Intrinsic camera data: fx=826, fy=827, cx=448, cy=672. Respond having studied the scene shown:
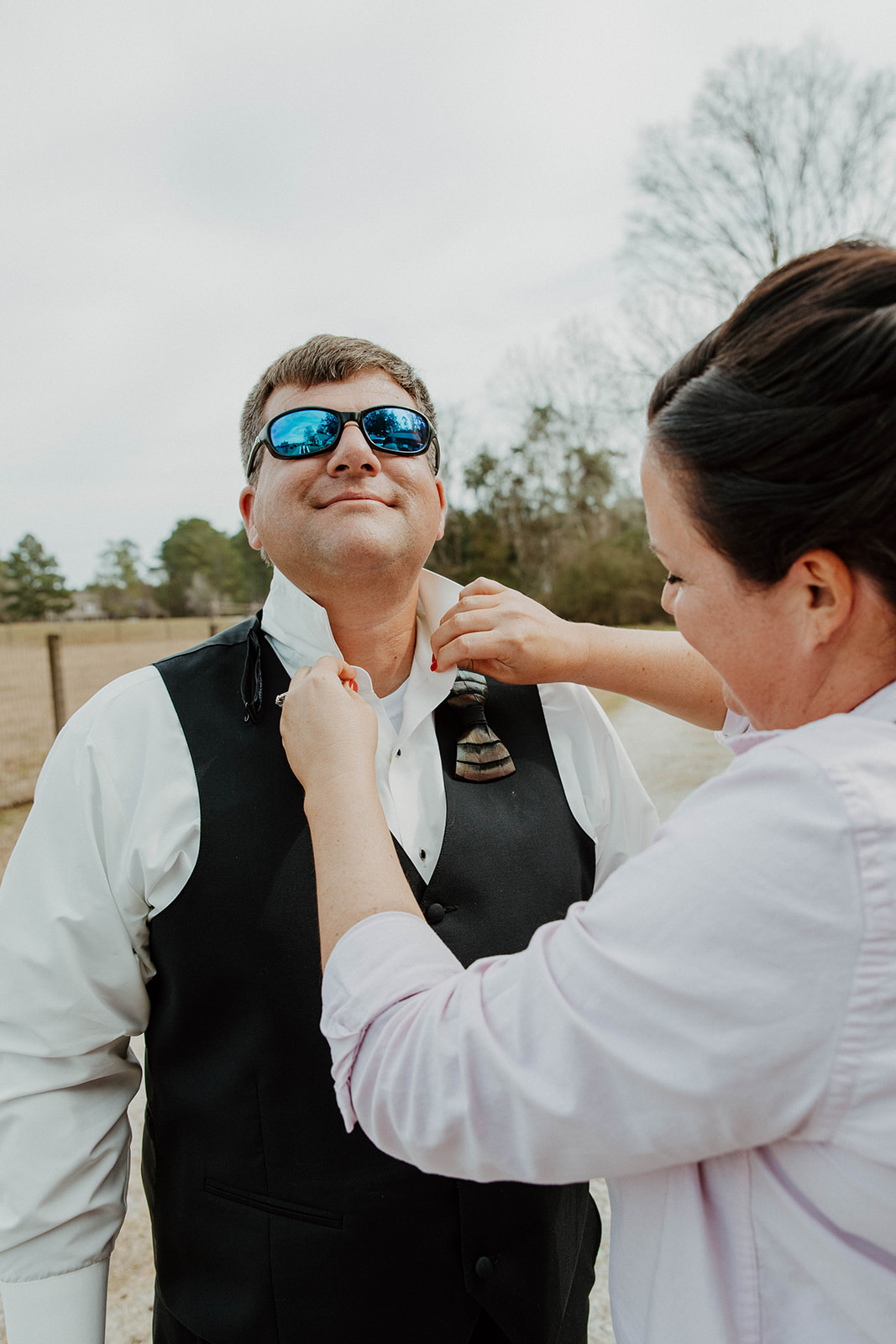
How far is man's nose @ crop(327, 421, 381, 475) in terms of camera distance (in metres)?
1.65

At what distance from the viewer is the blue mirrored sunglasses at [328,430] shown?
1656 millimetres

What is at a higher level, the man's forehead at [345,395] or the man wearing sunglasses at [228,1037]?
the man's forehead at [345,395]

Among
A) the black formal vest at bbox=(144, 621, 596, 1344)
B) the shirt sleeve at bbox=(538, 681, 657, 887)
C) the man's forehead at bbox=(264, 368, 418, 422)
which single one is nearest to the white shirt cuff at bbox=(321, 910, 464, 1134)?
the black formal vest at bbox=(144, 621, 596, 1344)

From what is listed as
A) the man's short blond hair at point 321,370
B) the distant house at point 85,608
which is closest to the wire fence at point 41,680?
the distant house at point 85,608

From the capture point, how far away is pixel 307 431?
1656 millimetres

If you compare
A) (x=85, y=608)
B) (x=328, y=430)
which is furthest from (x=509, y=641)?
(x=85, y=608)

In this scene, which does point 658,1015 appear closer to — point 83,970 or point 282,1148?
point 282,1148

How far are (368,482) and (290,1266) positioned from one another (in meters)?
1.40

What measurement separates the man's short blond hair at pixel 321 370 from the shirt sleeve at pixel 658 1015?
1197 mm

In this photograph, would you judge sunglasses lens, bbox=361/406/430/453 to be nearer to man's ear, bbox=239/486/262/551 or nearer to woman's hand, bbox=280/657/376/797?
man's ear, bbox=239/486/262/551

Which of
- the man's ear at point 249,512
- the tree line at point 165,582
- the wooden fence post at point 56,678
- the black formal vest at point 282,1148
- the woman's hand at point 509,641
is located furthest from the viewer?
the tree line at point 165,582

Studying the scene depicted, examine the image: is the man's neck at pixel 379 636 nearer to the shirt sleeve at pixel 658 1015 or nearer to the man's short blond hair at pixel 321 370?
the man's short blond hair at pixel 321 370

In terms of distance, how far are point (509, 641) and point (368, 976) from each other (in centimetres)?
78

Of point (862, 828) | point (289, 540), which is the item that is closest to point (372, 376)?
point (289, 540)
